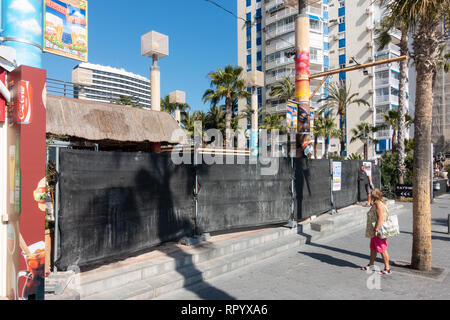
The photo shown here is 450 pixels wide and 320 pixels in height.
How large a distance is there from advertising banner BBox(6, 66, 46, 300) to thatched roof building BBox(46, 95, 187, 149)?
4.91m

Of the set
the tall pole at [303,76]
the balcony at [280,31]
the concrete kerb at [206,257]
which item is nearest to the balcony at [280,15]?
the balcony at [280,31]

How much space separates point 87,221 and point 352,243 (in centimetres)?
700

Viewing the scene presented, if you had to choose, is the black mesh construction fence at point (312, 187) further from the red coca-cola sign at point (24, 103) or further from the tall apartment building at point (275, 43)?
the tall apartment building at point (275, 43)

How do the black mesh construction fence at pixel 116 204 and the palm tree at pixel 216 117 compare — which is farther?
the palm tree at pixel 216 117

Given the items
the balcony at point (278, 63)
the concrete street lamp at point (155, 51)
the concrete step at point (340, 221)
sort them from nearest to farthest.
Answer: the concrete step at point (340, 221), the concrete street lamp at point (155, 51), the balcony at point (278, 63)

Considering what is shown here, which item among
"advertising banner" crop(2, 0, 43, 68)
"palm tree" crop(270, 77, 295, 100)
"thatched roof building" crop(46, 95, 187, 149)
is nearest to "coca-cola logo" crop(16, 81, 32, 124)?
"advertising banner" crop(2, 0, 43, 68)

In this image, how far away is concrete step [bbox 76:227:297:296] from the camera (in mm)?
4759

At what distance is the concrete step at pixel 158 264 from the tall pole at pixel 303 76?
4.07 metres

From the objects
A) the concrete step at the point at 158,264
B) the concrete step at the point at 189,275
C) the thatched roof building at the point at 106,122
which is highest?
the thatched roof building at the point at 106,122

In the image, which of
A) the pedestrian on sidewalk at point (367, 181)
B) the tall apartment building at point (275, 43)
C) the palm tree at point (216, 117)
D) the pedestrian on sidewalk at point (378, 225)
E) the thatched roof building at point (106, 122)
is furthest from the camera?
the tall apartment building at point (275, 43)

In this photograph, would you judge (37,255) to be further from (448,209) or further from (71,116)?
(448,209)

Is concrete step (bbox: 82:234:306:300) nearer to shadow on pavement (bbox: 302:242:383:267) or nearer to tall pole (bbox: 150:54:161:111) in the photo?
shadow on pavement (bbox: 302:242:383:267)

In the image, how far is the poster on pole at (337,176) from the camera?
39.4ft
